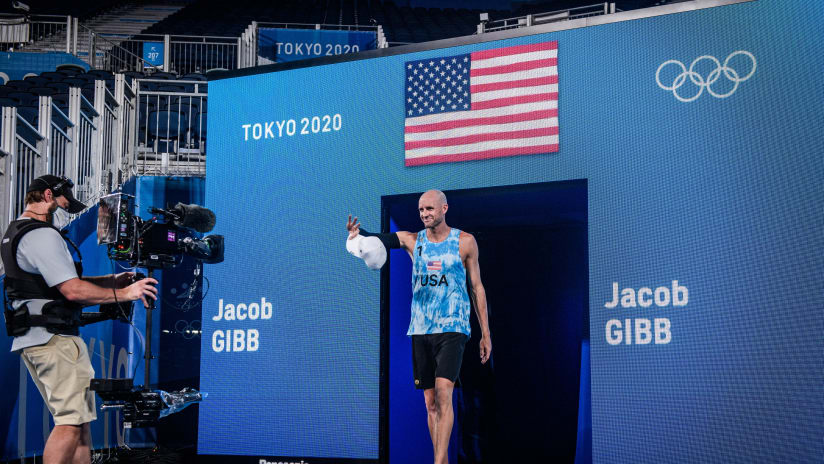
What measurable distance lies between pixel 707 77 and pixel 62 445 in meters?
4.95

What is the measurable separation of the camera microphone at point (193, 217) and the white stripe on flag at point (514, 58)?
2521 mm

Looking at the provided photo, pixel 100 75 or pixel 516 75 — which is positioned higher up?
pixel 100 75

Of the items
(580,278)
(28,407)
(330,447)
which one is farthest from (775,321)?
(28,407)

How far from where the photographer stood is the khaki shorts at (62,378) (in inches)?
179

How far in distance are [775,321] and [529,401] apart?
227cm

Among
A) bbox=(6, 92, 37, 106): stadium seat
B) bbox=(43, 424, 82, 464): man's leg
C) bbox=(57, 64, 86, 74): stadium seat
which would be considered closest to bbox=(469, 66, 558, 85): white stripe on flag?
bbox=(43, 424, 82, 464): man's leg

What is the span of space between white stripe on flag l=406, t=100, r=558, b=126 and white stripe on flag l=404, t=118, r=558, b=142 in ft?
0.30

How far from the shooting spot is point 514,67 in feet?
21.2

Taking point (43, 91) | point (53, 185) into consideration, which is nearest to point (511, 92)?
point (53, 185)

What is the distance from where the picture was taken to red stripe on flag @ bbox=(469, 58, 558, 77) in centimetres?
635

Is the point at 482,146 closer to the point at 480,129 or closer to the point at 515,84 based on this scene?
the point at 480,129

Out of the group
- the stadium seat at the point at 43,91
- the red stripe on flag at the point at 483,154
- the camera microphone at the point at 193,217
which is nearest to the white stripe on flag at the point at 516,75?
the red stripe on flag at the point at 483,154

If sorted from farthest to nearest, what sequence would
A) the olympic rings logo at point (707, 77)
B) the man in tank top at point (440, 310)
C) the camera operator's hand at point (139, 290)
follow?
the olympic rings logo at point (707, 77) → the man in tank top at point (440, 310) → the camera operator's hand at point (139, 290)

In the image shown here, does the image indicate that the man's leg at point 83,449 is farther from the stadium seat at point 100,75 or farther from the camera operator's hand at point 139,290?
the stadium seat at point 100,75
